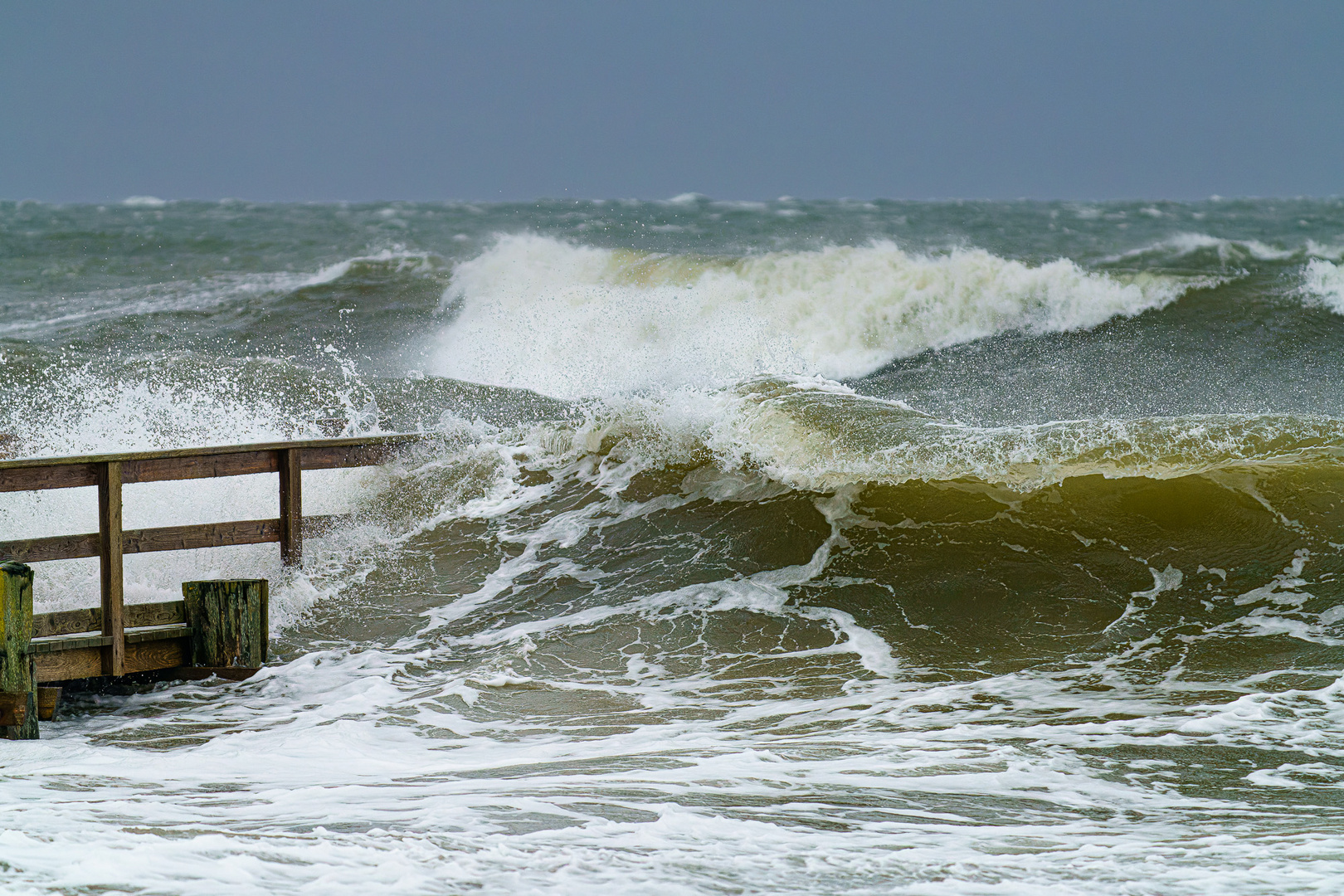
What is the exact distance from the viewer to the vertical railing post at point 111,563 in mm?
7242

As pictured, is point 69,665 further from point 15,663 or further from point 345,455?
point 345,455

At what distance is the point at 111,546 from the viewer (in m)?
7.37

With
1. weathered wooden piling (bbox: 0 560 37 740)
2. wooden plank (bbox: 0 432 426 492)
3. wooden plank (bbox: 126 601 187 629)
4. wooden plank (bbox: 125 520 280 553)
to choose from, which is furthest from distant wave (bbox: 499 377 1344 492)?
weathered wooden piling (bbox: 0 560 37 740)

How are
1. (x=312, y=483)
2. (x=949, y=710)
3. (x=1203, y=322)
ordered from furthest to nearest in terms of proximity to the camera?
(x=1203, y=322) → (x=312, y=483) → (x=949, y=710)

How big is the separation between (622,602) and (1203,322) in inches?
574

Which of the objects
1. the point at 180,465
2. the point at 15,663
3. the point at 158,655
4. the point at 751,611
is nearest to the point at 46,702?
the point at 15,663

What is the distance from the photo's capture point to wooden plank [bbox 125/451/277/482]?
309 inches

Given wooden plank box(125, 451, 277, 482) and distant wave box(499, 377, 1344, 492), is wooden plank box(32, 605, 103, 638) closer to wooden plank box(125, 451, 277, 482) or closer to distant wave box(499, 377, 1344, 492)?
wooden plank box(125, 451, 277, 482)

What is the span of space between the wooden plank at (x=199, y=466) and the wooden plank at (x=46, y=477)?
0.34 meters

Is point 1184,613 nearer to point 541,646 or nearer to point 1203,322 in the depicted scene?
point 541,646

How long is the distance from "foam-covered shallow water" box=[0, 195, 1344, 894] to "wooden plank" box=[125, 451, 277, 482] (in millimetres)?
980

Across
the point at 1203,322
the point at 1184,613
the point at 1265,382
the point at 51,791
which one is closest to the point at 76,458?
the point at 51,791

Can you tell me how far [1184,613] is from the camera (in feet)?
25.2

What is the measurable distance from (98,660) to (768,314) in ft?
50.0
